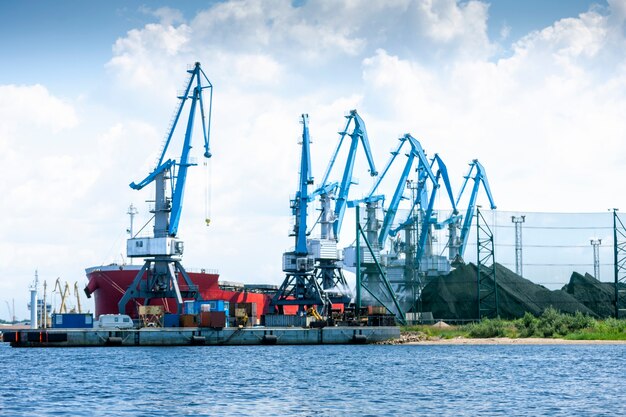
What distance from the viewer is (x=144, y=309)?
3898 inches

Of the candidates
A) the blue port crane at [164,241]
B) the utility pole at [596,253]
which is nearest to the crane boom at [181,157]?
the blue port crane at [164,241]

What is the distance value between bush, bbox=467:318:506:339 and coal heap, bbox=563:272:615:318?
1635 centimetres

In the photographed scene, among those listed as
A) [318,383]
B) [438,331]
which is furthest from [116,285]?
[318,383]

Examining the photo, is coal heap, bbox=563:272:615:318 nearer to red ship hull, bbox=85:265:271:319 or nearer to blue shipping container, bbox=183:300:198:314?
red ship hull, bbox=85:265:271:319

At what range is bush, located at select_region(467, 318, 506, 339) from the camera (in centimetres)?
10094

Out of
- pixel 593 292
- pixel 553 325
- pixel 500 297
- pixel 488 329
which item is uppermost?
pixel 593 292

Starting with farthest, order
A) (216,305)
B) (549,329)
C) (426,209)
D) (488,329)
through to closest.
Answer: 1. (426,209)
2. (488,329)
3. (216,305)
4. (549,329)

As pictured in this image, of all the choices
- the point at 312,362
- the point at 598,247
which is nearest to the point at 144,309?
the point at 312,362

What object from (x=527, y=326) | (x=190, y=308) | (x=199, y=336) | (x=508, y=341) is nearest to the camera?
(x=199, y=336)

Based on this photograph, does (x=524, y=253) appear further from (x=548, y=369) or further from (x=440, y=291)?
(x=548, y=369)

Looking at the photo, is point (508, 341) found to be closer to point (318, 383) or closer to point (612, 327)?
point (612, 327)

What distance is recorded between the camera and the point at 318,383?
2132 inches

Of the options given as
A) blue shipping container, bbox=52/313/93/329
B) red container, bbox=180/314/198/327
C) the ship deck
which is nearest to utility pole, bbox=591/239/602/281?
the ship deck

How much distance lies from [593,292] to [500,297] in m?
11.3
